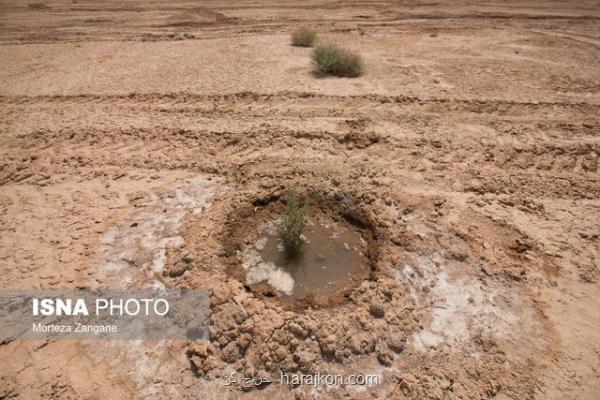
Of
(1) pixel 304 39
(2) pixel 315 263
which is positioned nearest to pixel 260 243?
(2) pixel 315 263

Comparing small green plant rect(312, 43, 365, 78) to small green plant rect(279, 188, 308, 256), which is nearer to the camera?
small green plant rect(279, 188, 308, 256)

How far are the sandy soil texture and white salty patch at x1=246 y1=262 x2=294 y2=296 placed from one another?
147mm

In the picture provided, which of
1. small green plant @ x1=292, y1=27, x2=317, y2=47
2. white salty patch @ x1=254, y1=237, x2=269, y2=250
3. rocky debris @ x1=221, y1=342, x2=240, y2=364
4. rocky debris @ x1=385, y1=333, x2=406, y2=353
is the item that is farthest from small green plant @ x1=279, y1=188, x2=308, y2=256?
small green plant @ x1=292, y1=27, x2=317, y2=47

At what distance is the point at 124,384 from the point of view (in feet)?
7.76

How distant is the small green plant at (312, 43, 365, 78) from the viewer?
6.13 m

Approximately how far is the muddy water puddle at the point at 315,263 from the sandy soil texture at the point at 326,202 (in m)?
0.17

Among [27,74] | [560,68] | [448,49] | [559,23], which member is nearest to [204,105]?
[27,74]

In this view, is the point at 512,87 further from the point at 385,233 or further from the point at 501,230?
the point at 385,233

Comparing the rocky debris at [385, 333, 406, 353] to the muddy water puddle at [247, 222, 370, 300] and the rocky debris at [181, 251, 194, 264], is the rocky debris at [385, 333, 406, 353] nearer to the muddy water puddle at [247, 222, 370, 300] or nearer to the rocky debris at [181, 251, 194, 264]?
the muddy water puddle at [247, 222, 370, 300]

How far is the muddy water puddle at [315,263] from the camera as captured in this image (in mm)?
3050

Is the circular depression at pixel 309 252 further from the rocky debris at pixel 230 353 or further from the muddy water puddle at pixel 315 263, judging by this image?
the rocky debris at pixel 230 353

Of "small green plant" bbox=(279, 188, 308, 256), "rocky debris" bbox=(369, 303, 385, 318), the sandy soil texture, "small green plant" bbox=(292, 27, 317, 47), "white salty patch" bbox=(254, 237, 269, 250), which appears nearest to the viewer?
the sandy soil texture

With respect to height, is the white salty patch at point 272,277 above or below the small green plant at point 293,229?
below

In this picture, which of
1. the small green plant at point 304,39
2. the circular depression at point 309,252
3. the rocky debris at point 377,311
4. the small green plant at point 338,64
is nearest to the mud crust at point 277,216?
the circular depression at point 309,252
